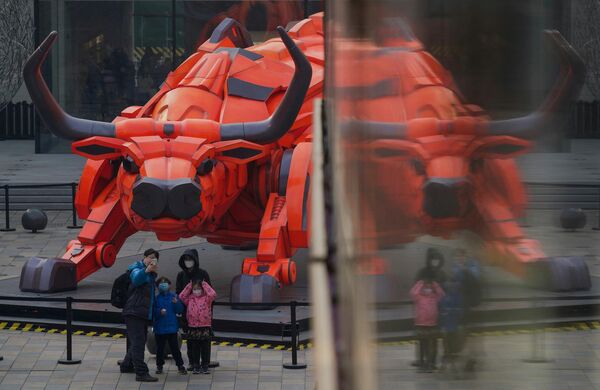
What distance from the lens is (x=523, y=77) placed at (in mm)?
707

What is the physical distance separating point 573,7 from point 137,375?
11934 mm

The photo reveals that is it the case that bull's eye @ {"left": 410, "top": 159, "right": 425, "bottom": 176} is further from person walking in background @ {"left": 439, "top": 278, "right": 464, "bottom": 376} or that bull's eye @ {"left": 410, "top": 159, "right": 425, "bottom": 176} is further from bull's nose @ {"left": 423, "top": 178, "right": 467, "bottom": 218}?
person walking in background @ {"left": 439, "top": 278, "right": 464, "bottom": 376}

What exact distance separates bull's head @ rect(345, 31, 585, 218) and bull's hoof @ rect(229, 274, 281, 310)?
13269mm

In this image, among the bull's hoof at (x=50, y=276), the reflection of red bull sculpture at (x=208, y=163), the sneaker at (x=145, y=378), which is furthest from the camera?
the bull's hoof at (x=50, y=276)

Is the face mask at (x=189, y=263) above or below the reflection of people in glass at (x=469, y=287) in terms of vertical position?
below

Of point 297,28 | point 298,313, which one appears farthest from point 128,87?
point 298,313

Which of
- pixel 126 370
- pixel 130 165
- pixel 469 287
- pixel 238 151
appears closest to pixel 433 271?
pixel 469 287

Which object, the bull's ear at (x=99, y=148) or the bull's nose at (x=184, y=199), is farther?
the bull's ear at (x=99, y=148)

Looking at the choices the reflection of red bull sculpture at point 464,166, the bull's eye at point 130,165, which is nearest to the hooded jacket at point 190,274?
the bull's eye at point 130,165

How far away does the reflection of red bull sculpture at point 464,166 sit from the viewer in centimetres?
73

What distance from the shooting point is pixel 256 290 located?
1420cm

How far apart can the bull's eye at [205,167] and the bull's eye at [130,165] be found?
655mm

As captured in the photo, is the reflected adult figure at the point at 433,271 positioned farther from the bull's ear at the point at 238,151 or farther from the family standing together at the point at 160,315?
the bull's ear at the point at 238,151

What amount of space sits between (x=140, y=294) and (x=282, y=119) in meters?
3.32
